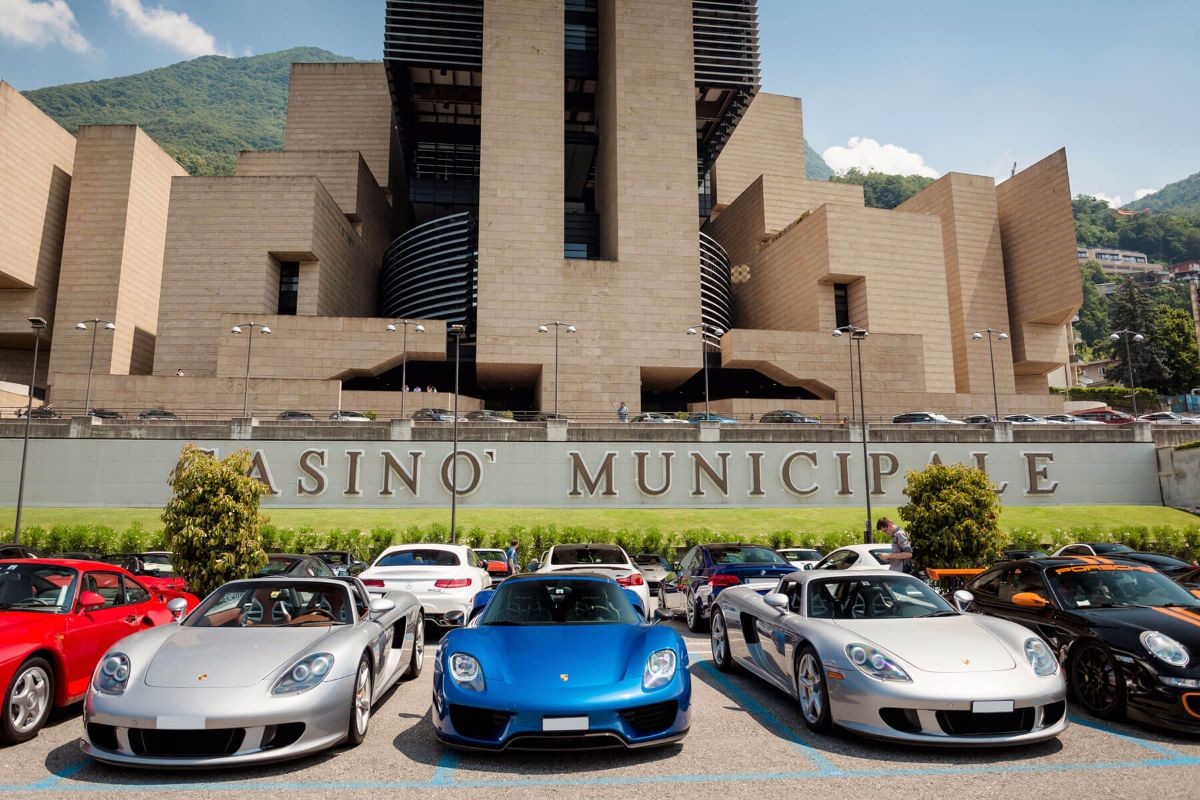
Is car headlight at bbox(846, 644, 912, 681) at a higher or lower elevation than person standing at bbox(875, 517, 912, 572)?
lower

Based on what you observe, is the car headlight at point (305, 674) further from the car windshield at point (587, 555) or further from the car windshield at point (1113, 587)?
the car windshield at point (1113, 587)

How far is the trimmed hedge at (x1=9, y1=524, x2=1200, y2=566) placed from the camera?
981 inches

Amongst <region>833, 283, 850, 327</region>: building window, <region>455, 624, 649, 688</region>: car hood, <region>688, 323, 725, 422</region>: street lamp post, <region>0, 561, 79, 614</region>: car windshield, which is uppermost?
<region>833, 283, 850, 327</region>: building window

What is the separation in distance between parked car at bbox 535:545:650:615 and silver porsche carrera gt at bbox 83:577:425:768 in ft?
16.1

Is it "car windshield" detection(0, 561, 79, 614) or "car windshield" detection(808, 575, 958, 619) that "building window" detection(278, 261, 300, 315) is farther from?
"car windshield" detection(808, 575, 958, 619)

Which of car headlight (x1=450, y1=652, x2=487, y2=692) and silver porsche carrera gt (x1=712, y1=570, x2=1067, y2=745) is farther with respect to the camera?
silver porsche carrera gt (x1=712, y1=570, x2=1067, y2=745)

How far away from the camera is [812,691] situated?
628 cm

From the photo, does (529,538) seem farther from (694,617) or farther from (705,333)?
A: (705,333)

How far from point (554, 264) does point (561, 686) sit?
171 feet

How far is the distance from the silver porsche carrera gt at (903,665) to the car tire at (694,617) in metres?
4.80

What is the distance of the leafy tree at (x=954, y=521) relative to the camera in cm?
1625

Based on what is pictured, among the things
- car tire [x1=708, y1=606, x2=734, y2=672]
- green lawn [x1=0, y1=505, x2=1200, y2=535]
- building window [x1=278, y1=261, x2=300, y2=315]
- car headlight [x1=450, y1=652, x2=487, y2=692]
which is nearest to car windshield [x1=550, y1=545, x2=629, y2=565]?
car tire [x1=708, y1=606, x2=734, y2=672]

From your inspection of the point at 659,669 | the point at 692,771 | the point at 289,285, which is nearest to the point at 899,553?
the point at 659,669

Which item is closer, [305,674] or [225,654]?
[305,674]
